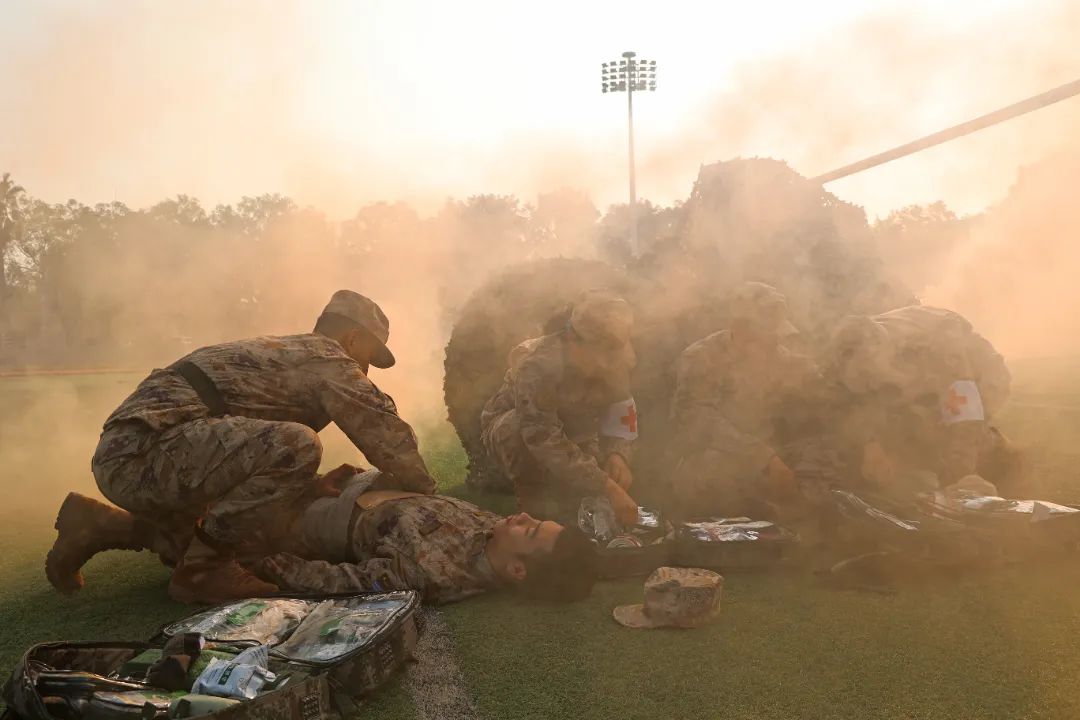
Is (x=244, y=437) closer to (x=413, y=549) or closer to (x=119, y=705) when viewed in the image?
(x=413, y=549)

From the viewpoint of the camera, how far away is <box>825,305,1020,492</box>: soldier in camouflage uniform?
548 cm

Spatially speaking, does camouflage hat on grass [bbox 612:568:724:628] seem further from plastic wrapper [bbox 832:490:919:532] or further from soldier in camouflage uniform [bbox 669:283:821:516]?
soldier in camouflage uniform [bbox 669:283:821:516]

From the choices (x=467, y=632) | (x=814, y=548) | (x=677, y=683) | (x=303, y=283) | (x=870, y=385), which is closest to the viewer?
(x=677, y=683)

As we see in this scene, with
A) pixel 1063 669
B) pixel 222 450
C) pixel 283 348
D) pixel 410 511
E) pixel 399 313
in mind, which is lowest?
pixel 1063 669

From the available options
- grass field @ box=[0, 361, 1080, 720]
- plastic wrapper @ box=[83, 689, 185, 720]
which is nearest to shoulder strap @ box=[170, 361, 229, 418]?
grass field @ box=[0, 361, 1080, 720]

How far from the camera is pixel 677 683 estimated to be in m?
3.05

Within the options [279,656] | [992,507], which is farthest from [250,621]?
[992,507]

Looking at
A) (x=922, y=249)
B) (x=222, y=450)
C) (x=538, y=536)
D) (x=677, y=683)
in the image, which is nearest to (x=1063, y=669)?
(x=677, y=683)

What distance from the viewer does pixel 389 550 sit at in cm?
404

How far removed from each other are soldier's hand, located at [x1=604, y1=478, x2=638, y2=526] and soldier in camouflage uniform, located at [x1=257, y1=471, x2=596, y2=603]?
2.17ft

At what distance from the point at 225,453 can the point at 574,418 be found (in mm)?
2318

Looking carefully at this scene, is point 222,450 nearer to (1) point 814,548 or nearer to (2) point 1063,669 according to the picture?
(1) point 814,548

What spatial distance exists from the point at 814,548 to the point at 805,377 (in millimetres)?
1725

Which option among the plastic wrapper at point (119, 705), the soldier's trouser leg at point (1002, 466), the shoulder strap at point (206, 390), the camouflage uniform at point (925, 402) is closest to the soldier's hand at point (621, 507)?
the camouflage uniform at point (925, 402)
